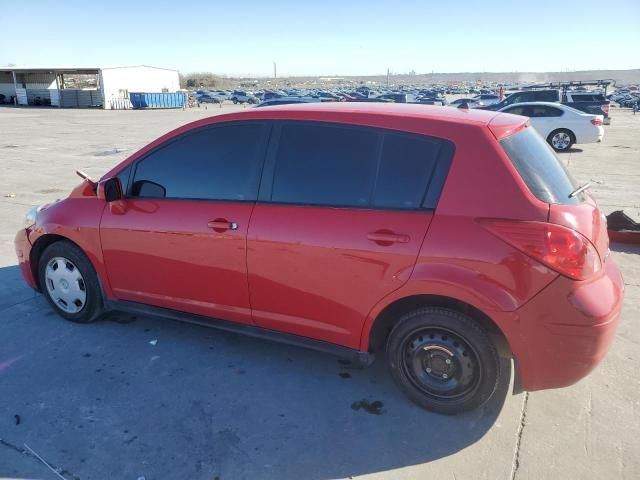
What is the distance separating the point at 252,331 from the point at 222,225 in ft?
2.53

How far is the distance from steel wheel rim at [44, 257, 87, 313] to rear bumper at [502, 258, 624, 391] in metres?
3.36

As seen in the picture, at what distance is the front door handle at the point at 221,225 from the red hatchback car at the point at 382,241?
0.07 ft

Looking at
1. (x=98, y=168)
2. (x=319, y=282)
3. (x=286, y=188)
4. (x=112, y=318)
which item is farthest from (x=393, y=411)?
(x=98, y=168)

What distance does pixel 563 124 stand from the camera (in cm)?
1538

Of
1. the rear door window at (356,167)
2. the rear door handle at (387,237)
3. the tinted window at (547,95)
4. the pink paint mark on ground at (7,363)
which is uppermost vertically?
the tinted window at (547,95)

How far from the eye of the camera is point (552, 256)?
2.65 metres

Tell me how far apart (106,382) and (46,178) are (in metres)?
9.58

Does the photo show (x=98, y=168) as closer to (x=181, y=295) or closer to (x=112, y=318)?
(x=112, y=318)

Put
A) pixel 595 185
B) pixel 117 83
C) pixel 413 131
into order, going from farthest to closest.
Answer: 1. pixel 117 83
2. pixel 595 185
3. pixel 413 131

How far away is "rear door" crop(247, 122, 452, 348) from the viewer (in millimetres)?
2951

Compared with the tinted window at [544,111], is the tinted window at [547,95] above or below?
above

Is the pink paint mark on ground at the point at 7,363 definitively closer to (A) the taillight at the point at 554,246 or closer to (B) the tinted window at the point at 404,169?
(B) the tinted window at the point at 404,169

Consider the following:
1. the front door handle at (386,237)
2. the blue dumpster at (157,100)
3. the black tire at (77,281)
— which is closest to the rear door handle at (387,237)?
the front door handle at (386,237)

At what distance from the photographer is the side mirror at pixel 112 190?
382cm
